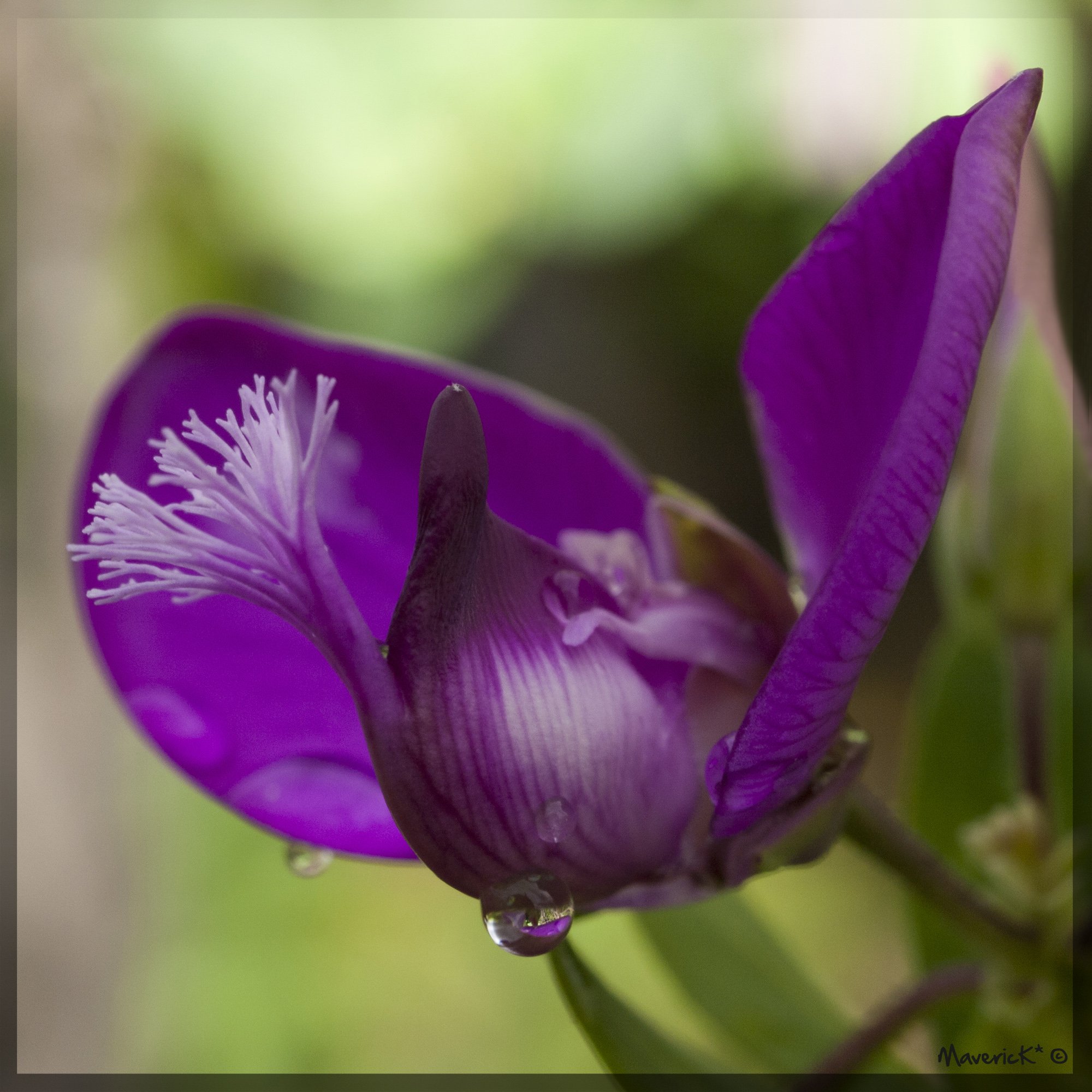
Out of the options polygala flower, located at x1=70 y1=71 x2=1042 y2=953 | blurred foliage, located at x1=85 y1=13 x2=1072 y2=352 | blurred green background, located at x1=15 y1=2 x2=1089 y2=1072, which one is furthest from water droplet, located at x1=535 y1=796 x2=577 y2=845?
blurred foliage, located at x1=85 y1=13 x2=1072 y2=352

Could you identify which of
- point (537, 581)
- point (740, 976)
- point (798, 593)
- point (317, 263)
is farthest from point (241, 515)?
point (317, 263)

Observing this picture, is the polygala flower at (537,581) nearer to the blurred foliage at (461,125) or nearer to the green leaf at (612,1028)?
the green leaf at (612,1028)

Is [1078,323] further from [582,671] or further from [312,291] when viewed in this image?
[312,291]

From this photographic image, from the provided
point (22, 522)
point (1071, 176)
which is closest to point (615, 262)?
point (1071, 176)

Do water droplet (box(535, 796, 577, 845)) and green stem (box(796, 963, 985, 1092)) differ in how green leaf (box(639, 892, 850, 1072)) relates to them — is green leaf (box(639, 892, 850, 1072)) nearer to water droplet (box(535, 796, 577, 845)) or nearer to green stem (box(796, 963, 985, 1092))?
green stem (box(796, 963, 985, 1092))

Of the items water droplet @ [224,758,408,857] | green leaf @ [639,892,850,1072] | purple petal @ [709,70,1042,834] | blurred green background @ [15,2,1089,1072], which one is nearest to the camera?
purple petal @ [709,70,1042,834]

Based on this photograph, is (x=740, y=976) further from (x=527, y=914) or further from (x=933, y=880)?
(x=527, y=914)
